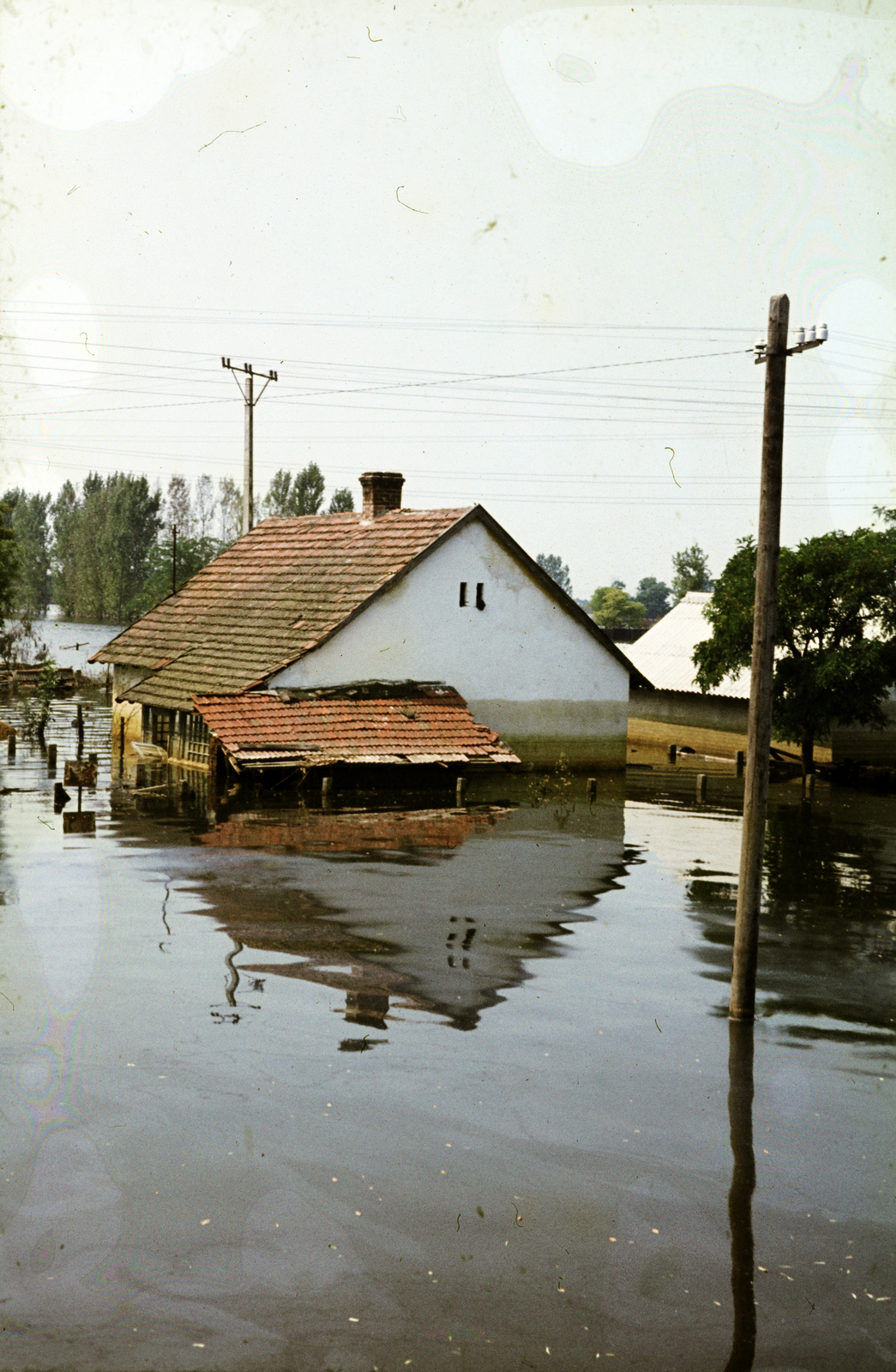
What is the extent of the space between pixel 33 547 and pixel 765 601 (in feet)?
324

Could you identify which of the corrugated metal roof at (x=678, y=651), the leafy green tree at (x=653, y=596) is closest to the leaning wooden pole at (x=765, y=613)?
the corrugated metal roof at (x=678, y=651)

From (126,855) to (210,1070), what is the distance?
418 inches

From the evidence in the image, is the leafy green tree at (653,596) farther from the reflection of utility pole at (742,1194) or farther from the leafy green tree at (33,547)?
the reflection of utility pole at (742,1194)

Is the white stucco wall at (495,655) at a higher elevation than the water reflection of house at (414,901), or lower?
higher

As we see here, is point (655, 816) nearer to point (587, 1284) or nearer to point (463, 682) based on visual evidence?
point (463, 682)

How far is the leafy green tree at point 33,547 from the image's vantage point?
9600 centimetres

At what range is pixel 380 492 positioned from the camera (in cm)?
3709

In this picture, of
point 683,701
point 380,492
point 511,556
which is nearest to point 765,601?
point 511,556

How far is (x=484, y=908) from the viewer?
57.9 feet

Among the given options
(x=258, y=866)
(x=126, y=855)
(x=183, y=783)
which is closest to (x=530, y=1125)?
(x=258, y=866)

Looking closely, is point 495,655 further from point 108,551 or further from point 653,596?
point 653,596

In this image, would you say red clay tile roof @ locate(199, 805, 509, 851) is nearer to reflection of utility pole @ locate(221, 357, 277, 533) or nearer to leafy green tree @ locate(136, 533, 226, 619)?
reflection of utility pole @ locate(221, 357, 277, 533)

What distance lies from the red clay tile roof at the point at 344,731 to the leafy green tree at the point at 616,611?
244 feet

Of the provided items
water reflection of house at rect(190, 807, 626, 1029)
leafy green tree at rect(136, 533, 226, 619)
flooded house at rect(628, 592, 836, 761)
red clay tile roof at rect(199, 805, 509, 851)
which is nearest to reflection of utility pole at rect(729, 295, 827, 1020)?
water reflection of house at rect(190, 807, 626, 1029)
